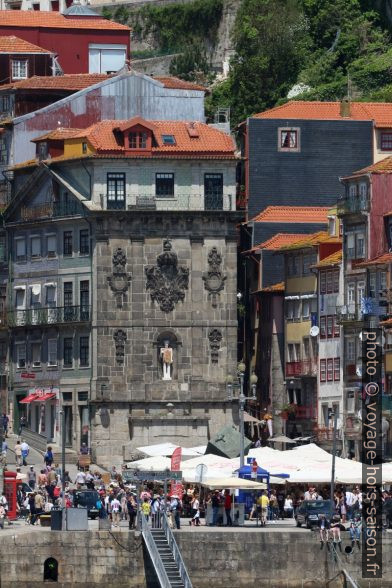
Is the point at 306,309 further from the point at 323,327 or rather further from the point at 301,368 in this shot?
the point at 301,368

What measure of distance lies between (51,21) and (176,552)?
66.5 m

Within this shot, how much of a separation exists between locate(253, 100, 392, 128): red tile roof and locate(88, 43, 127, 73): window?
39.6ft

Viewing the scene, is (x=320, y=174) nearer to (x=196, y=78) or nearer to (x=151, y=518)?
(x=196, y=78)

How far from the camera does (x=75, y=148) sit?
146 meters

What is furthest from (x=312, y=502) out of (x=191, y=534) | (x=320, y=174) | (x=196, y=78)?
(x=196, y=78)

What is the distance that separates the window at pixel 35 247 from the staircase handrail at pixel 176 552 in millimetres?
41471

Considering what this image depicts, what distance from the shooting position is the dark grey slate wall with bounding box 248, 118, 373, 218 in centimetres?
15338

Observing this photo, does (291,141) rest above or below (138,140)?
above

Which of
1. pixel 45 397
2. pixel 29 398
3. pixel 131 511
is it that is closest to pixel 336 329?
pixel 45 397

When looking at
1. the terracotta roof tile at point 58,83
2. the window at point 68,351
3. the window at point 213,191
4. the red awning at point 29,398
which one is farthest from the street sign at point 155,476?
the terracotta roof tile at point 58,83

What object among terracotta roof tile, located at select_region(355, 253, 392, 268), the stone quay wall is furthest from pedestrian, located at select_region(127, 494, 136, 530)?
terracotta roof tile, located at select_region(355, 253, 392, 268)

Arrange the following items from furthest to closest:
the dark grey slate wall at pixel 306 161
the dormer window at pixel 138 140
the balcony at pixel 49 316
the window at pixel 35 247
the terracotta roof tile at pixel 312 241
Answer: the dark grey slate wall at pixel 306 161, the window at pixel 35 247, the balcony at pixel 49 316, the dormer window at pixel 138 140, the terracotta roof tile at pixel 312 241

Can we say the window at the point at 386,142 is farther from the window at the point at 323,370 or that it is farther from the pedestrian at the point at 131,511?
the pedestrian at the point at 131,511

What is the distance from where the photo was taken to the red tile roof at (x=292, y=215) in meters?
151
